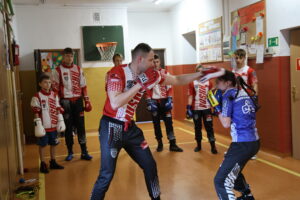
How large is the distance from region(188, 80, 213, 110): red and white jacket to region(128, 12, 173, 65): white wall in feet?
13.0

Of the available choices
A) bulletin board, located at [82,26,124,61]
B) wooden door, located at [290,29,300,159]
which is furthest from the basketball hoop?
wooden door, located at [290,29,300,159]

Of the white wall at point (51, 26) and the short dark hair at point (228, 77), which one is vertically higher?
the white wall at point (51, 26)

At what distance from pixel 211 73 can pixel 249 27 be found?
131 inches

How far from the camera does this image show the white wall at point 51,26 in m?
7.77

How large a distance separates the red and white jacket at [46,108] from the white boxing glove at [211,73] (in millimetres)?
2918

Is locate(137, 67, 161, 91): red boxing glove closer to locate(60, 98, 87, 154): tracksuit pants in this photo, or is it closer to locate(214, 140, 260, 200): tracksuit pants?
locate(214, 140, 260, 200): tracksuit pants

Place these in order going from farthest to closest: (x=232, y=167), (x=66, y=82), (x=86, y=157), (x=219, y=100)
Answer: (x=86, y=157) → (x=66, y=82) → (x=219, y=100) → (x=232, y=167)

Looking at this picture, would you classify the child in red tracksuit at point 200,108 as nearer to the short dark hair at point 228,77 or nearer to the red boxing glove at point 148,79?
the short dark hair at point 228,77

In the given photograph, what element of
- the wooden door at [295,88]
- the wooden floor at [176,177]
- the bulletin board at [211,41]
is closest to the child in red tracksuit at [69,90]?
the wooden floor at [176,177]

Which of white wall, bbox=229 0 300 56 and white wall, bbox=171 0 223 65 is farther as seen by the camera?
white wall, bbox=171 0 223 65

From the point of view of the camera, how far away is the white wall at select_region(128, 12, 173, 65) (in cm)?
917

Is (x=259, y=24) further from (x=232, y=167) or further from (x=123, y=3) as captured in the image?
(x=123, y=3)

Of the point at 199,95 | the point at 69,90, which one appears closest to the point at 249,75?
the point at 199,95

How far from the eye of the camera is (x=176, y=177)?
4.32 metres
